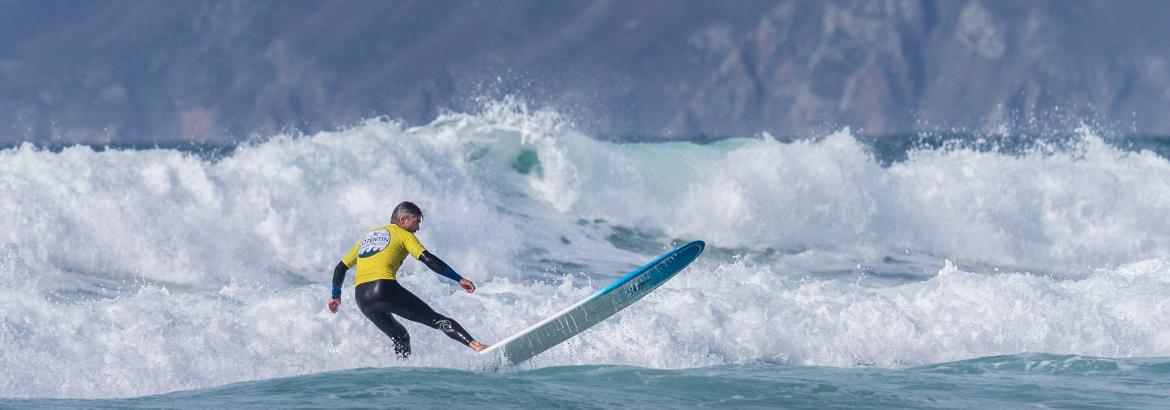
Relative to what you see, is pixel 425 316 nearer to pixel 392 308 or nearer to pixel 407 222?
pixel 392 308

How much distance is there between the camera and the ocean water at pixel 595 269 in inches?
390

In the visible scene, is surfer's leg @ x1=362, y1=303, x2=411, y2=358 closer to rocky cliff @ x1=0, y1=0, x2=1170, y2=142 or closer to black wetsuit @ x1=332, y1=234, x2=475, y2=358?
black wetsuit @ x1=332, y1=234, x2=475, y2=358

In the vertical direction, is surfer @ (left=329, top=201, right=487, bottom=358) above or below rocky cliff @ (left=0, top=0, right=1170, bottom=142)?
below

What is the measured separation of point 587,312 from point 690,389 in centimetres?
104

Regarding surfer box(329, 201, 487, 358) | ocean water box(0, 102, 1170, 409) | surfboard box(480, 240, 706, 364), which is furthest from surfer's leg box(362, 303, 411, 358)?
surfboard box(480, 240, 706, 364)

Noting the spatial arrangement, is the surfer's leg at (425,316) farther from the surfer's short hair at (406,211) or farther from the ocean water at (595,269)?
the surfer's short hair at (406,211)

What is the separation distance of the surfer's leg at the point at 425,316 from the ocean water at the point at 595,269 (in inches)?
11.9

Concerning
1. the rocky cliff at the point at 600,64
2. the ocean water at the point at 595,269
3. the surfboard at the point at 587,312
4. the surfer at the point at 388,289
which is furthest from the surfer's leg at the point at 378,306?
the rocky cliff at the point at 600,64

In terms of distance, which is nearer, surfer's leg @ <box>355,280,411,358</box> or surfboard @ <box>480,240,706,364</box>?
surfer's leg @ <box>355,280,411,358</box>

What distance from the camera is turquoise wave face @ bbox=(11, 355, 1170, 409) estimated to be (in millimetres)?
9070

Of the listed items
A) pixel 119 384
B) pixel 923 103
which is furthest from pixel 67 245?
pixel 923 103

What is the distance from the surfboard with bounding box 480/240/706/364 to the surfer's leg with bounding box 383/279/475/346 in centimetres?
22

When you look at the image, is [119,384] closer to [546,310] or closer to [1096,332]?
[546,310]

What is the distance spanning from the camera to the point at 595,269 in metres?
18.2
